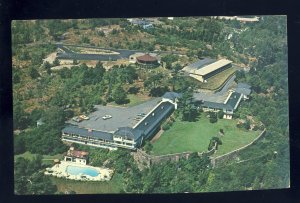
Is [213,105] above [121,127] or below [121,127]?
above

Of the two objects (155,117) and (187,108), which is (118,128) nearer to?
(155,117)

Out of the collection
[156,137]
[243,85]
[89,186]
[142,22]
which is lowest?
[89,186]

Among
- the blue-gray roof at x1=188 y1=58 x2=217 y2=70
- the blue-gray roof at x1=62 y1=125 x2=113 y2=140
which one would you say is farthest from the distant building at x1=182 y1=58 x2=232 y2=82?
the blue-gray roof at x1=62 y1=125 x2=113 y2=140

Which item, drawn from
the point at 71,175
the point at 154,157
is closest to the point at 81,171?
the point at 71,175

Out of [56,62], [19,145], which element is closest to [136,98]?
[56,62]

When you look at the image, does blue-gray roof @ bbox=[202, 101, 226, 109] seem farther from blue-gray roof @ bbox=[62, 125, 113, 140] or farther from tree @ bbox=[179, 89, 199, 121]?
blue-gray roof @ bbox=[62, 125, 113, 140]

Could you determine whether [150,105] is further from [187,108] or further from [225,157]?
[225,157]
